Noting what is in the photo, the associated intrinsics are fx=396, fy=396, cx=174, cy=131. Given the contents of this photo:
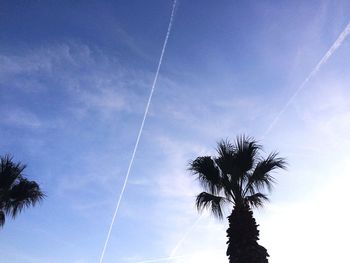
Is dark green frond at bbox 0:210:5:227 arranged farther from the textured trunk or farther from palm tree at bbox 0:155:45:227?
the textured trunk

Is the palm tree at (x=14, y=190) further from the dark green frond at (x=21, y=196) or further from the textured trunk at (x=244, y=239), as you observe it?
the textured trunk at (x=244, y=239)

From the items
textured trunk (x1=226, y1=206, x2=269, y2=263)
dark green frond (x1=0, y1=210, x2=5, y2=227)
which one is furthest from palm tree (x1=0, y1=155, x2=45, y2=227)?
textured trunk (x1=226, y1=206, x2=269, y2=263)

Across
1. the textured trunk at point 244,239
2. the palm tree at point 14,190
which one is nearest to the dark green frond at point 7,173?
the palm tree at point 14,190

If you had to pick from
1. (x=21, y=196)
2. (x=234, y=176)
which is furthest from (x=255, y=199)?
(x=21, y=196)

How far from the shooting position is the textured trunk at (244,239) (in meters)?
17.2

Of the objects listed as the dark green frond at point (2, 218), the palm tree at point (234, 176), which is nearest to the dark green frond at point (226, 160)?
the palm tree at point (234, 176)

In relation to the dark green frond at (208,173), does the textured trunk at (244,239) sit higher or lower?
lower

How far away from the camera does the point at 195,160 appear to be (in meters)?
20.7

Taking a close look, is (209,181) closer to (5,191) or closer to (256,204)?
(256,204)

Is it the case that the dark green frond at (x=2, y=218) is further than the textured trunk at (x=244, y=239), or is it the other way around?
the dark green frond at (x=2, y=218)

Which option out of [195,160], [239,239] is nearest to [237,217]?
[239,239]

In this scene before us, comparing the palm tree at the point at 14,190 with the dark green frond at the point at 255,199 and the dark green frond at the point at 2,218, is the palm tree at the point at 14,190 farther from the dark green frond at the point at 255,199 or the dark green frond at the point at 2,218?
the dark green frond at the point at 255,199

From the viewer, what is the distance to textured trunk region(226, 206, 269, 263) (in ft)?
56.5

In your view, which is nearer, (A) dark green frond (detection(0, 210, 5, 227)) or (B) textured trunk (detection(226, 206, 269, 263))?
(B) textured trunk (detection(226, 206, 269, 263))
